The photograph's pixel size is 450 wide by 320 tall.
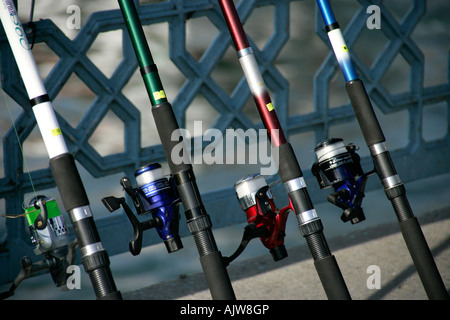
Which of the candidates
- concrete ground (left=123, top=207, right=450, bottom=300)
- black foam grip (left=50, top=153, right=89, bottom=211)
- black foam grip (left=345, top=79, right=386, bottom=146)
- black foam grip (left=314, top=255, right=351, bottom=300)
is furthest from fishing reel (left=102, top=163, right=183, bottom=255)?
concrete ground (left=123, top=207, right=450, bottom=300)

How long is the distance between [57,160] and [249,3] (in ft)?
6.14

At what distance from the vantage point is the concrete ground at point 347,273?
2.35 meters

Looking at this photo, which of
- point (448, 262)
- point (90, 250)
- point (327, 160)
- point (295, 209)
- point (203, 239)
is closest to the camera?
point (90, 250)

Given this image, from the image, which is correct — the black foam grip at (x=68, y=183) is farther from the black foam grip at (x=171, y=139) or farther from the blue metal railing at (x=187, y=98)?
the blue metal railing at (x=187, y=98)

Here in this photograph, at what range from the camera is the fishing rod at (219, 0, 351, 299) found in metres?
1.59

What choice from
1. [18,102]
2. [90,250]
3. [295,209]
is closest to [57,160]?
[90,250]

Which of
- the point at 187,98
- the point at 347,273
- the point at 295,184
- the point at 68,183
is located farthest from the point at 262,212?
the point at 187,98

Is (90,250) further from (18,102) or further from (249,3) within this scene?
(249,3)

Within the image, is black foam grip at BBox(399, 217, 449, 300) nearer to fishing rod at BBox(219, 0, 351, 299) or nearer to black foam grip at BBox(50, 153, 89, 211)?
fishing rod at BBox(219, 0, 351, 299)

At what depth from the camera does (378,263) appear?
8.59 feet

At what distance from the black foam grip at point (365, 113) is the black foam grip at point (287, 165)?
34 cm

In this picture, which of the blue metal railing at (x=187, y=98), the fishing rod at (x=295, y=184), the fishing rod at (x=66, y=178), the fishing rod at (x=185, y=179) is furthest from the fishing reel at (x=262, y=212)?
the blue metal railing at (x=187, y=98)

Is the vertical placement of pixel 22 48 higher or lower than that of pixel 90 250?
higher

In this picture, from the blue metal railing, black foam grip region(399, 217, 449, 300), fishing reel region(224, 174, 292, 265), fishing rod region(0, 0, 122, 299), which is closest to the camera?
fishing rod region(0, 0, 122, 299)
